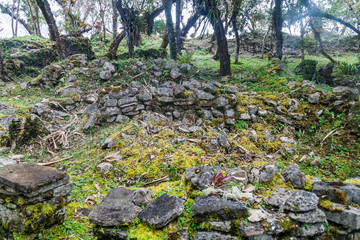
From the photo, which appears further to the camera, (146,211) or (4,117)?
(4,117)

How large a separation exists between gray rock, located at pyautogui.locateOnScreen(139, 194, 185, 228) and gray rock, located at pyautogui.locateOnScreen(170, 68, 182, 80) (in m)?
4.71

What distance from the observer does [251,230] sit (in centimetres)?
197

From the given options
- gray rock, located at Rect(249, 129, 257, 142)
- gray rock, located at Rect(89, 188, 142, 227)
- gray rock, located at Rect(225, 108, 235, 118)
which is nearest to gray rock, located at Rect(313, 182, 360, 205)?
gray rock, located at Rect(249, 129, 257, 142)

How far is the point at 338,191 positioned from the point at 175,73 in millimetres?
5296

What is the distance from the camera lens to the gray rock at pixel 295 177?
2.65 metres

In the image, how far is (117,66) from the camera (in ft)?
23.5

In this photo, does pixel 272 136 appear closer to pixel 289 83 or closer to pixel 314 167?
pixel 314 167

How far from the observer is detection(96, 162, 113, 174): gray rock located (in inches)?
133

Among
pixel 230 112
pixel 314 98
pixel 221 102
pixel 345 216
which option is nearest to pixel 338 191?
pixel 345 216

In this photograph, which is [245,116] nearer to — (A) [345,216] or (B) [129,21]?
(A) [345,216]

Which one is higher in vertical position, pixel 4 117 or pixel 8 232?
pixel 4 117

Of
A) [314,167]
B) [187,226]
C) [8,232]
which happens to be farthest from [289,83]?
[8,232]

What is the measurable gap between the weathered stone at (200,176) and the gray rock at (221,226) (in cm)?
51

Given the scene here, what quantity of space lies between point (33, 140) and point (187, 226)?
168 inches
